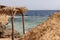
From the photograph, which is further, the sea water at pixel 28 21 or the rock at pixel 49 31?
the sea water at pixel 28 21

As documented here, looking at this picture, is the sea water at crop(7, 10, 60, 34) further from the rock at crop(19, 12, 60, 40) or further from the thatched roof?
the rock at crop(19, 12, 60, 40)

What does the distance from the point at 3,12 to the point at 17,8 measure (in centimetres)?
75

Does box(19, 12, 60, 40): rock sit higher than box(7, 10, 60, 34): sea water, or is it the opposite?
box(19, 12, 60, 40): rock

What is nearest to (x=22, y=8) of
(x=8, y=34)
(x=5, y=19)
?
(x=8, y=34)

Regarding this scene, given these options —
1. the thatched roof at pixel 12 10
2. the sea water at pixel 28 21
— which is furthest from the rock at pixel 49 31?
the sea water at pixel 28 21

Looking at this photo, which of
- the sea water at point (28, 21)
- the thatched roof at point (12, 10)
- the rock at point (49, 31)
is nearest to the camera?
the rock at point (49, 31)

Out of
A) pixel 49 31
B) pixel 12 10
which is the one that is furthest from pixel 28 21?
pixel 49 31

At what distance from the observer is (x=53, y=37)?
2994 millimetres

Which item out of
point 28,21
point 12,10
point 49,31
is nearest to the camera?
point 49,31

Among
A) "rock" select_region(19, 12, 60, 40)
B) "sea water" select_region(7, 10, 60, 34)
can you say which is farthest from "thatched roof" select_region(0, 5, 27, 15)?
"rock" select_region(19, 12, 60, 40)

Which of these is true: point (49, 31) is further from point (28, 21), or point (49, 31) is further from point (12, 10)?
point (28, 21)

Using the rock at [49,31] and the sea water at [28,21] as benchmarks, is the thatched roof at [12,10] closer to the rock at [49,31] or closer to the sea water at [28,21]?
the sea water at [28,21]

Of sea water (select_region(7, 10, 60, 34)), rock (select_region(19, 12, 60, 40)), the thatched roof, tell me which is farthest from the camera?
sea water (select_region(7, 10, 60, 34))

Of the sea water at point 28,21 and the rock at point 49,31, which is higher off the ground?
the rock at point 49,31
